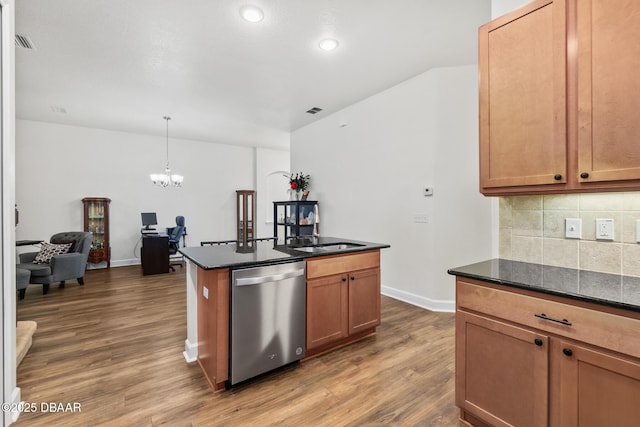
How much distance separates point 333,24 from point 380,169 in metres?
2.09

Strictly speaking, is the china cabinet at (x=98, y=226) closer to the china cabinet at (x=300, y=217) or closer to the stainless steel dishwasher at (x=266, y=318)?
the china cabinet at (x=300, y=217)

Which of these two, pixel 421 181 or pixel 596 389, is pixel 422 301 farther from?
pixel 596 389

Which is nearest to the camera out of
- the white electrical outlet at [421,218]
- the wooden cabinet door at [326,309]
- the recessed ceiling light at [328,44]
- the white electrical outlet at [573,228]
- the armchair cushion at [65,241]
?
the white electrical outlet at [573,228]

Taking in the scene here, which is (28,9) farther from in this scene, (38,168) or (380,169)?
(38,168)

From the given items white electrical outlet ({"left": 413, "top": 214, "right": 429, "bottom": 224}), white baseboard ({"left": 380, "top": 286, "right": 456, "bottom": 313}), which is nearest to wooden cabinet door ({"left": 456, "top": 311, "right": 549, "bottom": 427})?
→ white baseboard ({"left": 380, "top": 286, "right": 456, "bottom": 313})

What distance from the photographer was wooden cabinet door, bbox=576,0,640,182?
4.25 feet

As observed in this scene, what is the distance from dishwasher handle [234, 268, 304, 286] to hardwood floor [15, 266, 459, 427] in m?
0.75

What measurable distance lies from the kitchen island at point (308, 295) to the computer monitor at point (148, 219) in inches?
179

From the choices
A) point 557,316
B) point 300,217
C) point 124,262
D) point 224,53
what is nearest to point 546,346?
point 557,316

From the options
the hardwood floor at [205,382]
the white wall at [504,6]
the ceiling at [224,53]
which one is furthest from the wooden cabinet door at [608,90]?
the hardwood floor at [205,382]

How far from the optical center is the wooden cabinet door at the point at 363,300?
2.62 m

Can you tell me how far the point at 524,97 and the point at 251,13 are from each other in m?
2.18

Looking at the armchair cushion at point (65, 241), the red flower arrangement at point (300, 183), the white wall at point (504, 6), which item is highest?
the white wall at point (504, 6)

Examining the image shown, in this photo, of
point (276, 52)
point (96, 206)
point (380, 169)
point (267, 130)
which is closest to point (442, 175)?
point (380, 169)
